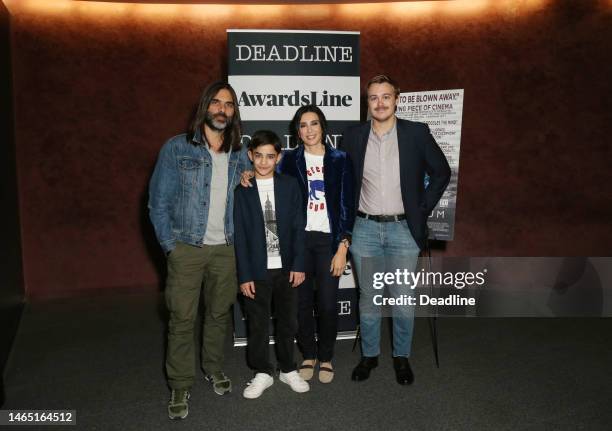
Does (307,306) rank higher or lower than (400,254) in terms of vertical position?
lower

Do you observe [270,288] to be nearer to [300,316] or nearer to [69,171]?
[300,316]

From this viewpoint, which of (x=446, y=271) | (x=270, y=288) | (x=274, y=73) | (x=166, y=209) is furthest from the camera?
Result: (x=446, y=271)

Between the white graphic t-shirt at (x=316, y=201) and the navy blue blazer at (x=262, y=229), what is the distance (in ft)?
0.33

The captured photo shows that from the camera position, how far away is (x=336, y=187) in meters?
2.77

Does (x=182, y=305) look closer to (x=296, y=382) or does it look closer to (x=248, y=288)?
(x=248, y=288)

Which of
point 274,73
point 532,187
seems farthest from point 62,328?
point 532,187

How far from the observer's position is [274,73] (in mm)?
3447

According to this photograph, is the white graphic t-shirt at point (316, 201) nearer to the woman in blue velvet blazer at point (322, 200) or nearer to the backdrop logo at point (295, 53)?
the woman in blue velvet blazer at point (322, 200)

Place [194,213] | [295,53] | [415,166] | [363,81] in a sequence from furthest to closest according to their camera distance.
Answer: [363,81] → [295,53] → [415,166] → [194,213]

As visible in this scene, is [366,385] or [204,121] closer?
[204,121]

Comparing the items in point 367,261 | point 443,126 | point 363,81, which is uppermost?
point 363,81

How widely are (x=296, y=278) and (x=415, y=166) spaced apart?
3.05 feet

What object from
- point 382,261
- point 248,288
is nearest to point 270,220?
point 248,288

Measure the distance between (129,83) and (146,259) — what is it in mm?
1806
